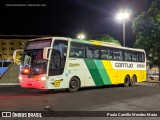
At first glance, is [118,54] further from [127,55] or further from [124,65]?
[127,55]

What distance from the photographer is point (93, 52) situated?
58.3 feet

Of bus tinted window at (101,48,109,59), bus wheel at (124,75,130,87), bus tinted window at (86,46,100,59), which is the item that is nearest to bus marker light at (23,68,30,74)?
bus tinted window at (86,46,100,59)

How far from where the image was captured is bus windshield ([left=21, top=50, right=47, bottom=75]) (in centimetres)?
1411

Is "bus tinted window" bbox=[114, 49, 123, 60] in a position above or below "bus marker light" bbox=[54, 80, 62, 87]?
A: above

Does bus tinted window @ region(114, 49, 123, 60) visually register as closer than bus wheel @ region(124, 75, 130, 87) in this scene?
Yes

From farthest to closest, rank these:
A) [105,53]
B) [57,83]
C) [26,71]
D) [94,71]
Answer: [105,53]
[94,71]
[57,83]
[26,71]

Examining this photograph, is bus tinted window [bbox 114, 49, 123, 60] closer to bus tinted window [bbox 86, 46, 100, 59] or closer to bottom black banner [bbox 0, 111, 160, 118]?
bus tinted window [bbox 86, 46, 100, 59]

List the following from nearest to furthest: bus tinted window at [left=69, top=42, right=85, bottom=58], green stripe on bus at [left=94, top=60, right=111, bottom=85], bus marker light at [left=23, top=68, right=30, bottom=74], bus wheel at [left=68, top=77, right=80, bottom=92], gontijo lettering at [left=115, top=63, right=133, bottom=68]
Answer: bus marker light at [left=23, top=68, right=30, bottom=74] < bus wheel at [left=68, top=77, right=80, bottom=92] < bus tinted window at [left=69, top=42, right=85, bottom=58] < green stripe on bus at [left=94, top=60, right=111, bottom=85] < gontijo lettering at [left=115, top=63, right=133, bottom=68]

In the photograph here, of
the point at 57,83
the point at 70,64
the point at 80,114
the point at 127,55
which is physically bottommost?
the point at 80,114

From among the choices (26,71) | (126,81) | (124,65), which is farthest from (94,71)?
(26,71)

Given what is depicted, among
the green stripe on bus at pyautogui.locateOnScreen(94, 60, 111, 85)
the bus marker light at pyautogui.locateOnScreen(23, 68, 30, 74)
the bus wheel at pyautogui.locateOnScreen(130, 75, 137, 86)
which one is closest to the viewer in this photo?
the bus marker light at pyautogui.locateOnScreen(23, 68, 30, 74)

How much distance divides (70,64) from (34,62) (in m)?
2.25

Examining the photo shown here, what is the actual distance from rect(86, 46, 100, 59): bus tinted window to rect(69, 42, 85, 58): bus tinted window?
514 mm

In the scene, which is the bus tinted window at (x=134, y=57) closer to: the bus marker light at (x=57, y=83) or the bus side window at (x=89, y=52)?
the bus side window at (x=89, y=52)
